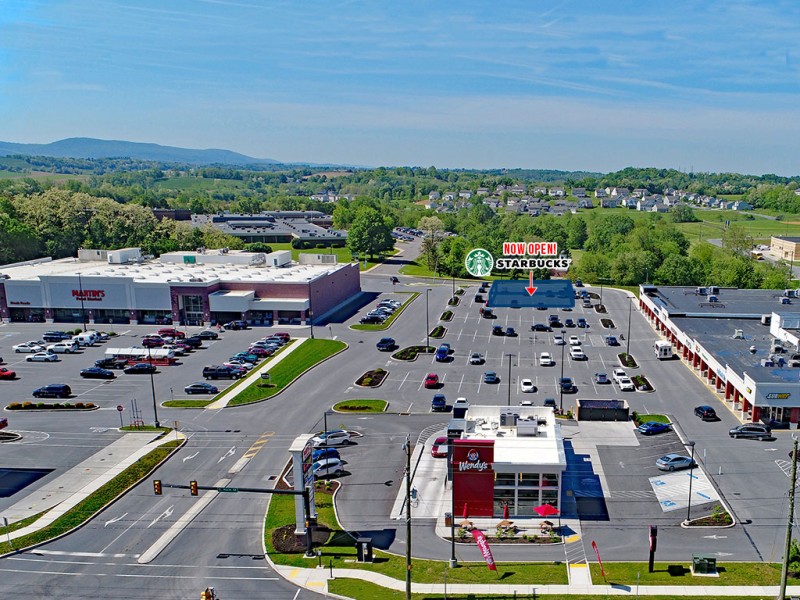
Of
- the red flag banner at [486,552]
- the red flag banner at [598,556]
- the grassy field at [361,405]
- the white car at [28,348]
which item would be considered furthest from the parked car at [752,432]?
the white car at [28,348]

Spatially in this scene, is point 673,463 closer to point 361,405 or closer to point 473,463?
point 473,463

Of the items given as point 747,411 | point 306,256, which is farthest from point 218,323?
point 747,411

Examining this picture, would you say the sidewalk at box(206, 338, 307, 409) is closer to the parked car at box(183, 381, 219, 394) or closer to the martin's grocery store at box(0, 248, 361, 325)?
the parked car at box(183, 381, 219, 394)

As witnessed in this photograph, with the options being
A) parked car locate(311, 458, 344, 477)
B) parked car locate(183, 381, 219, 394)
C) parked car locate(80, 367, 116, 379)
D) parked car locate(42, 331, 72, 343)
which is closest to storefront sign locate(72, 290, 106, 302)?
parked car locate(42, 331, 72, 343)

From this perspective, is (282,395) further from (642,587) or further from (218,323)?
(642,587)

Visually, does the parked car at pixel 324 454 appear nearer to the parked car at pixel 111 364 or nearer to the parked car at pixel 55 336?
the parked car at pixel 111 364

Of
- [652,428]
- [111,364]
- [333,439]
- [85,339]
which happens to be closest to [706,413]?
[652,428]
